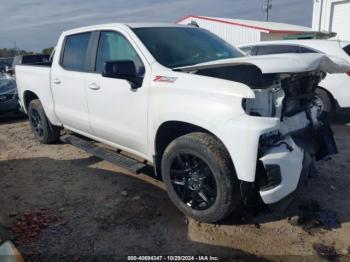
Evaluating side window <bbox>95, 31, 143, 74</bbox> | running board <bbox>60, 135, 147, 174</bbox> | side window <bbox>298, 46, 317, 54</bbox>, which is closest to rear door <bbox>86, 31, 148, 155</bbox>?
side window <bbox>95, 31, 143, 74</bbox>

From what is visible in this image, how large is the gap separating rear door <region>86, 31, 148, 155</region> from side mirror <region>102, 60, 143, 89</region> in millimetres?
64

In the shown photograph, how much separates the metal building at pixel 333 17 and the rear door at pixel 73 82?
14.1 m

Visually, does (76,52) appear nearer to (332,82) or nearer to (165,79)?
(165,79)

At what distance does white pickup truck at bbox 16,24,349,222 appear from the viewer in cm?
296

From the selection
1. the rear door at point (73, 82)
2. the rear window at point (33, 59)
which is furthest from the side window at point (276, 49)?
the rear window at point (33, 59)

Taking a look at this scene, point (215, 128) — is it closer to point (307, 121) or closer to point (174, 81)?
point (174, 81)

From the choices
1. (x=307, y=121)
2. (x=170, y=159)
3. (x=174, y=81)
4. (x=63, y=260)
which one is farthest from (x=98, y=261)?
(x=307, y=121)

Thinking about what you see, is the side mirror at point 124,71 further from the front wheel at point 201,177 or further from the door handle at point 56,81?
the door handle at point 56,81

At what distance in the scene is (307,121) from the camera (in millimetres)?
3652

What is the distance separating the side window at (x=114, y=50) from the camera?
4027 mm

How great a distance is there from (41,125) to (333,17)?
15069 mm

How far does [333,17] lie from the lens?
16641 mm

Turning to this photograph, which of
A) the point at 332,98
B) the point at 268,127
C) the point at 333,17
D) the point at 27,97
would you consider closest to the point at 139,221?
the point at 268,127

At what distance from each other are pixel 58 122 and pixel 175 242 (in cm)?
335
